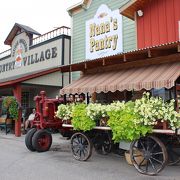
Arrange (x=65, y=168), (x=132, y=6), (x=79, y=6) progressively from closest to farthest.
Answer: (x=65, y=168) < (x=132, y=6) < (x=79, y=6)

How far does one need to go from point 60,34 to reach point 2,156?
9517 mm

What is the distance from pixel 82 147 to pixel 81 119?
823 mm

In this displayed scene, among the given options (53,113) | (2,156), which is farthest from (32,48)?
(2,156)

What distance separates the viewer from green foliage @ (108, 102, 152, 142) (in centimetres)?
686

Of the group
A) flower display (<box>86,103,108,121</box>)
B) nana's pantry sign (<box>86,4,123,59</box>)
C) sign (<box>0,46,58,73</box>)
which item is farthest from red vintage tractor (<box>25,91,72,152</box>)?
sign (<box>0,46,58,73</box>)

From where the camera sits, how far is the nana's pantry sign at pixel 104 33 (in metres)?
14.2

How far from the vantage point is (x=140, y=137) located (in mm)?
7137

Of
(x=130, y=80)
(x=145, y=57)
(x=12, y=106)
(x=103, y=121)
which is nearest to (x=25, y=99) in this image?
(x=12, y=106)

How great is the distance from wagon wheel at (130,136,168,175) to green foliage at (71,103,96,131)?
142 centimetres

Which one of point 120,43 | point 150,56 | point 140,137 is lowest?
point 140,137

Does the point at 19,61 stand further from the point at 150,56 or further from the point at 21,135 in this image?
the point at 150,56

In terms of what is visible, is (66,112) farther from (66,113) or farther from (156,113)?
(156,113)

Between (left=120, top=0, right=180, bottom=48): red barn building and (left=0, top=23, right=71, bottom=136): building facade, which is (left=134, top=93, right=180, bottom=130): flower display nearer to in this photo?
(left=120, top=0, right=180, bottom=48): red barn building

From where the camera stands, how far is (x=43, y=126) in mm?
10461
